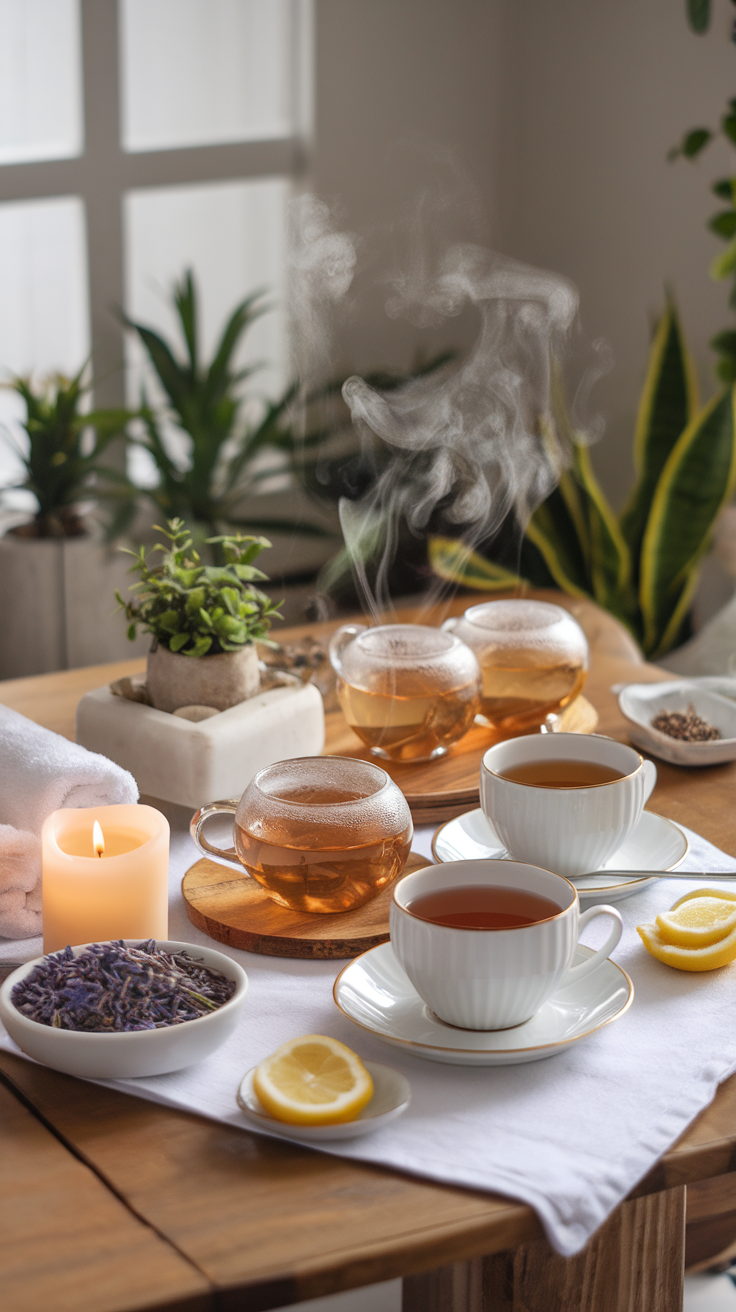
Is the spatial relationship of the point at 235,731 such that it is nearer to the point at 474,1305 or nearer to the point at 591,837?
the point at 591,837

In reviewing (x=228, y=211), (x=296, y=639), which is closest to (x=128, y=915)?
(x=296, y=639)

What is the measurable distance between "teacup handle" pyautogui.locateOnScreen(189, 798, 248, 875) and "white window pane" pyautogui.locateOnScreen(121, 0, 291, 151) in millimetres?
2804

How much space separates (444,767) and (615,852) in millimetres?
269

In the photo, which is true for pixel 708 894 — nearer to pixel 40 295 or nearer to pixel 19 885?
pixel 19 885

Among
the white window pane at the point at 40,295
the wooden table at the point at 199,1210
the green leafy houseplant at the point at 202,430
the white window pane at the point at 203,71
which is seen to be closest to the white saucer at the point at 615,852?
the wooden table at the point at 199,1210

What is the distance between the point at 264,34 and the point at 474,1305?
3.41 m

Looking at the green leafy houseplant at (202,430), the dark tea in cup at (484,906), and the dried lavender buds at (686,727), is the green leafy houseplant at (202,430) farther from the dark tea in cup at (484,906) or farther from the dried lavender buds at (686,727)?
the dark tea in cup at (484,906)

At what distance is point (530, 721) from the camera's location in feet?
4.37

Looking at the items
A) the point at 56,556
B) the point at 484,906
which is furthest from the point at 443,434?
the point at 56,556

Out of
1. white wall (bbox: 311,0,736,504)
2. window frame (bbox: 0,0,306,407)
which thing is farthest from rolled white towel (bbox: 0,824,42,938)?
window frame (bbox: 0,0,306,407)

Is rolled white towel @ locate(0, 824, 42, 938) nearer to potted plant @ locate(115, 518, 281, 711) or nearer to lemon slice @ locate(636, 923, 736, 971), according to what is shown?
potted plant @ locate(115, 518, 281, 711)

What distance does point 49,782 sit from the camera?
99 cm

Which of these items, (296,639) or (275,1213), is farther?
(296,639)

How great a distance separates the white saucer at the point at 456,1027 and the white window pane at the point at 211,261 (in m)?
2.90
